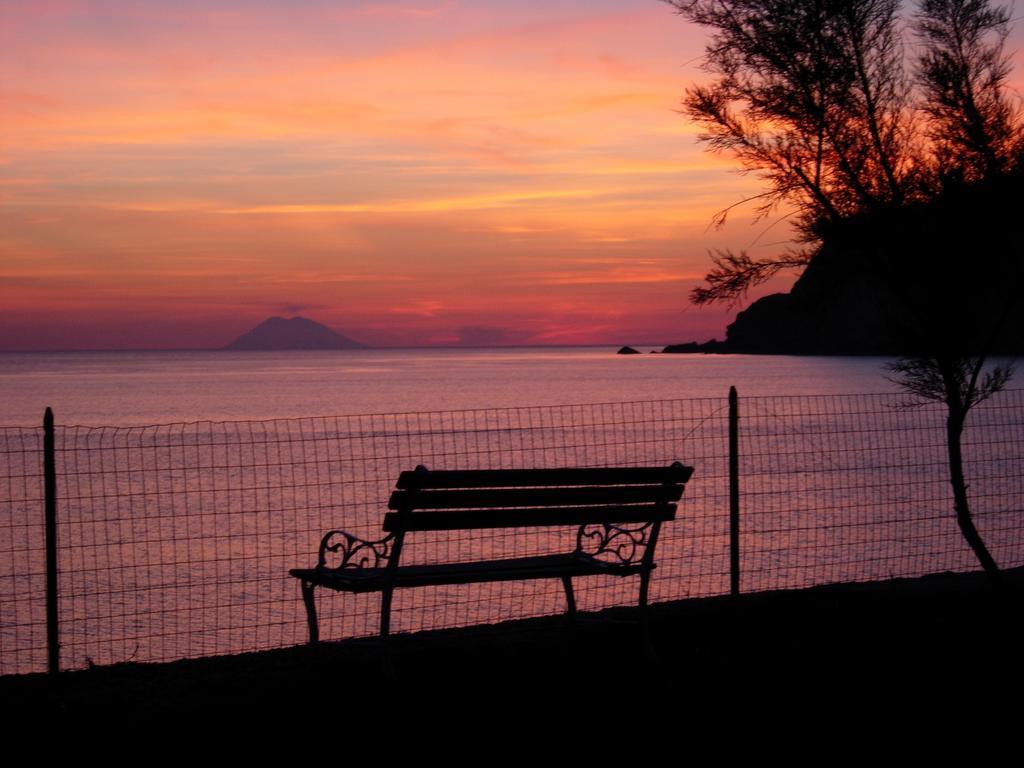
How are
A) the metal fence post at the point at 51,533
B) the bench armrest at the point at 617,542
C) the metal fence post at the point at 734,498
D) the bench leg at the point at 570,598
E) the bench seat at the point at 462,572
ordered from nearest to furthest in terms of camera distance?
the bench seat at the point at 462,572, the metal fence post at the point at 51,533, the bench armrest at the point at 617,542, the bench leg at the point at 570,598, the metal fence post at the point at 734,498

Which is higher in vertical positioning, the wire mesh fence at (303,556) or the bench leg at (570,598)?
the bench leg at (570,598)

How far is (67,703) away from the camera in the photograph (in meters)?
5.71

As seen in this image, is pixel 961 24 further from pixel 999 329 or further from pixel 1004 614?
pixel 1004 614

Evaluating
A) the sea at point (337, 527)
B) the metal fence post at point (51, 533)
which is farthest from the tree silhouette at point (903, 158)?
the metal fence post at point (51, 533)

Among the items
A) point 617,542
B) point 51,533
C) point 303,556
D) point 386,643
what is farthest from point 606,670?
point 303,556

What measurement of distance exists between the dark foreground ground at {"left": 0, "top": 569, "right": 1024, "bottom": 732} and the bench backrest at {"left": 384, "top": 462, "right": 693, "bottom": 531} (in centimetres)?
78

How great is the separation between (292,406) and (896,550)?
48.0m

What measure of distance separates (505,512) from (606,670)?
983mm

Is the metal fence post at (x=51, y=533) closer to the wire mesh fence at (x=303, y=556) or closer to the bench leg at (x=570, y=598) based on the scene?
the wire mesh fence at (x=303, y=556)

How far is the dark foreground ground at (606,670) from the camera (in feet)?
18.1

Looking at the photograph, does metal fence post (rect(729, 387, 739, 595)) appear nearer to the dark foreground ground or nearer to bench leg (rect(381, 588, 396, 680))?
the dark foreground ground

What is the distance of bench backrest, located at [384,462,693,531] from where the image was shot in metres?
5.80

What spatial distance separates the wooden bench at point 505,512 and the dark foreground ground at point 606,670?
1.16ft

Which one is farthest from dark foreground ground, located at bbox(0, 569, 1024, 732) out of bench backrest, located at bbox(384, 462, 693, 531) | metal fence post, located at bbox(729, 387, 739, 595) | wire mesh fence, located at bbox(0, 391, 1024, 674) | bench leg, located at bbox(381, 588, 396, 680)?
wire mesh fence, located at bbox(0, 391, 1024, 674)
